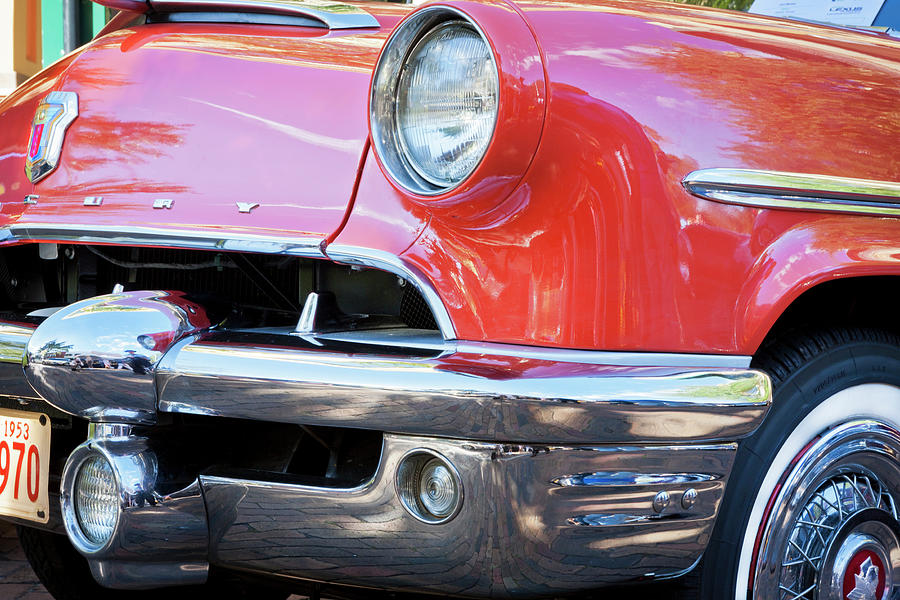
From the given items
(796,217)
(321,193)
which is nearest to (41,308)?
(321,193)

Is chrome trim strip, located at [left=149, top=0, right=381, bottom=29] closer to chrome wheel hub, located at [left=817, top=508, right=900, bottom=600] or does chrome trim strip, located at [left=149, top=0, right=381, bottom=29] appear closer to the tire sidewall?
the tire sidewall

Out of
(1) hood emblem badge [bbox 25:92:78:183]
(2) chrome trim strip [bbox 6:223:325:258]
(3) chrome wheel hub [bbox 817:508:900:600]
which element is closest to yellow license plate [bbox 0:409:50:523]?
(2) chrome trim strip [bbox 6:223:325:258]

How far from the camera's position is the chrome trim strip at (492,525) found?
145 cm

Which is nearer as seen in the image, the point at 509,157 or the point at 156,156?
the point at 509,157

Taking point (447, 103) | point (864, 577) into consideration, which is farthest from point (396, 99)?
point (864, 577)

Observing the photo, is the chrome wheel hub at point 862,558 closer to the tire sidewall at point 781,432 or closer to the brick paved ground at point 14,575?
the tire sidewall at point 781,432

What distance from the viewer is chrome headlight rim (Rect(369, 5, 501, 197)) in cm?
160

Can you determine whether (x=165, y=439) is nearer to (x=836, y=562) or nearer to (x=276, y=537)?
(x=276, y=537)

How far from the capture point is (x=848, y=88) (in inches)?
68.6

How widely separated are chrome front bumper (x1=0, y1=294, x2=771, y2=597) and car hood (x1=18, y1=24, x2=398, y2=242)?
0.89 feet

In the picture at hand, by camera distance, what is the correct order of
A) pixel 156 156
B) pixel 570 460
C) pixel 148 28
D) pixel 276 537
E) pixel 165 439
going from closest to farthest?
pixel 570 460
pixel 276 537
pixel 165 439
pixel 156 156
pixel 148 28

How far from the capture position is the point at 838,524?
1789 millimetres

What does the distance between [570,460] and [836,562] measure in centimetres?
63

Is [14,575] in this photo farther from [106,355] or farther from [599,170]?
[599,170]
